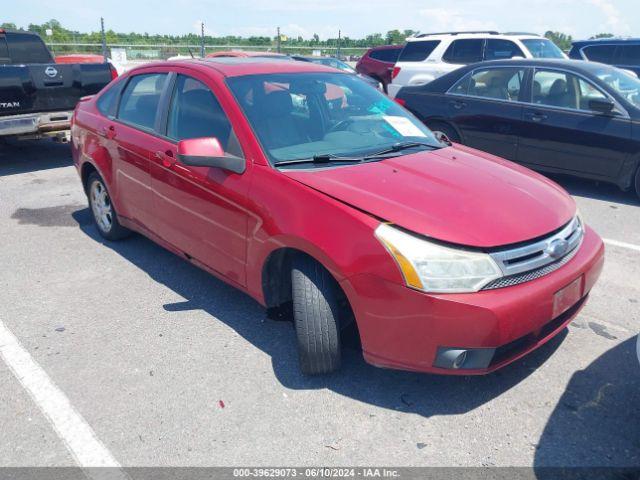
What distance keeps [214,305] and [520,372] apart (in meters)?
2.07

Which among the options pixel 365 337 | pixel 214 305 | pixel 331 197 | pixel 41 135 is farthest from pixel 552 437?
pixel 41 135

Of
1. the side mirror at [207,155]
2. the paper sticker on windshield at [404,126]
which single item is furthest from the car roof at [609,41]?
the side mirror at [207,155]

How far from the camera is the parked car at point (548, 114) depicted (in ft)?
20.2

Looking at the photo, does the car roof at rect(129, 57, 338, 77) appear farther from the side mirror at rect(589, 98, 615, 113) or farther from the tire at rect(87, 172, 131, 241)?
the side mirror at rect(589, 98, 615, 113)

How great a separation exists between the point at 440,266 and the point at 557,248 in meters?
0.72

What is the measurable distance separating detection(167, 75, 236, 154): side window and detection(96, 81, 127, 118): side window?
1.02 metres

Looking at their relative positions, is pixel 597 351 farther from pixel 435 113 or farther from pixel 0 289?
pixel 435 113

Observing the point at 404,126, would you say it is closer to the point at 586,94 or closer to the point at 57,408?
the point at 57,408

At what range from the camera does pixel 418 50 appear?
38.2 feet

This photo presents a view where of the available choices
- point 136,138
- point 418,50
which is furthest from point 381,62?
point 136,138

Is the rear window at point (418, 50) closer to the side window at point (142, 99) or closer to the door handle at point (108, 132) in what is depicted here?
the side window at point (142, 99)

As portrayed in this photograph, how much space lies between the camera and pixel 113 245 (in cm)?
511

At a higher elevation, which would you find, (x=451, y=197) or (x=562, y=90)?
(x=562, y=90)

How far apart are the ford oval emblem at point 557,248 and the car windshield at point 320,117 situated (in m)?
1.21
